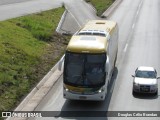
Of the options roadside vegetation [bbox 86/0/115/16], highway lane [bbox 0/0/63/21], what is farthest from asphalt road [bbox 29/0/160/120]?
highway lane [bbox 0/0/63/21]

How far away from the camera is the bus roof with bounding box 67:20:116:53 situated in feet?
79.5

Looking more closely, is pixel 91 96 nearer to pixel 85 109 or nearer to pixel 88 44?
pixel 85 109

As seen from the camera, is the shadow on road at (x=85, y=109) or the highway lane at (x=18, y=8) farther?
the highway lane at (x=18, y=8)

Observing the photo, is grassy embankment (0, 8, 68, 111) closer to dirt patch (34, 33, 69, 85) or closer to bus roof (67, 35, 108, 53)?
dirt patch (34, 33, 69, 85)

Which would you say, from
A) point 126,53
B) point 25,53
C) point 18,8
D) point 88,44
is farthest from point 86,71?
point 18,8

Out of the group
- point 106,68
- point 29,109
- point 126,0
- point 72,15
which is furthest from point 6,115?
point 126,0

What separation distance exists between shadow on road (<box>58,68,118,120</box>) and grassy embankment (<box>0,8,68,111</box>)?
10.4 feet

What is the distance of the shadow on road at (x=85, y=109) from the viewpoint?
913 inches

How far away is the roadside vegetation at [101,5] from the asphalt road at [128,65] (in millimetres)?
2425

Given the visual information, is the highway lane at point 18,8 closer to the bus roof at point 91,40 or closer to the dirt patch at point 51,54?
the dirt patch at point 51,54

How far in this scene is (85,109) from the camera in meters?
24.2

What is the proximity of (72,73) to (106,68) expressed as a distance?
6.76ft

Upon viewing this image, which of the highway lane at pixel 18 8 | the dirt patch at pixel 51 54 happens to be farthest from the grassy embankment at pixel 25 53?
the highway lane at pixel 18 8

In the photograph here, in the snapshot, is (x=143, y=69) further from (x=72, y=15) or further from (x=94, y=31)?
(x=72, y=15)
